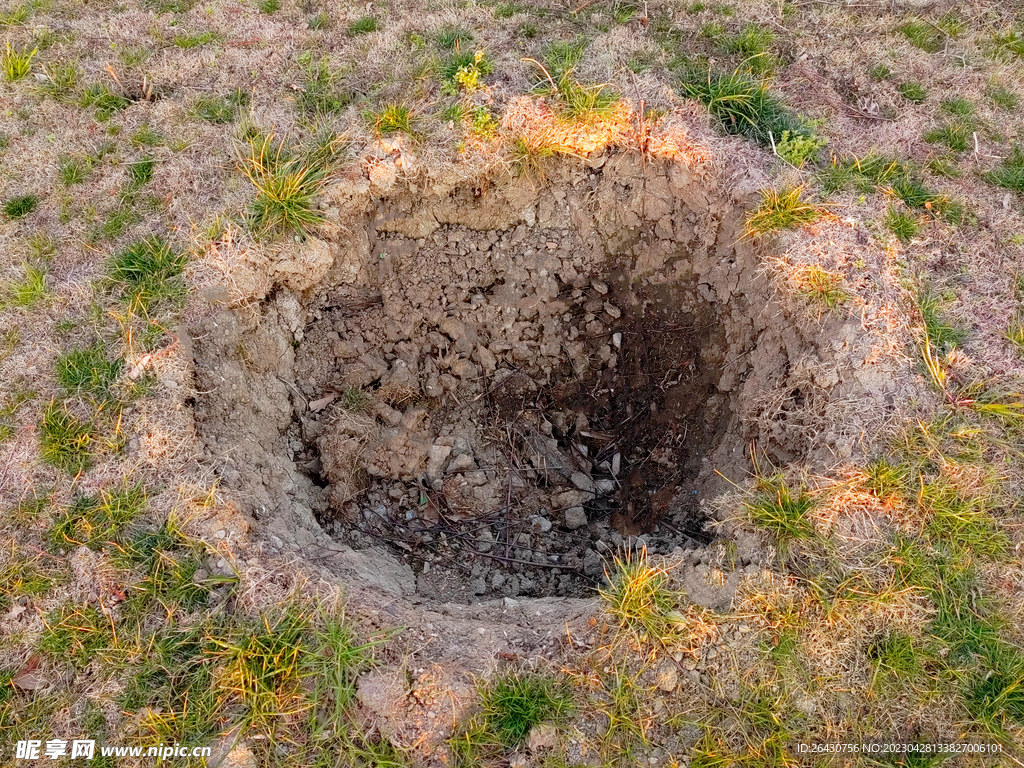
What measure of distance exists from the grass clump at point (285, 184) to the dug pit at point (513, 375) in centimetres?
13

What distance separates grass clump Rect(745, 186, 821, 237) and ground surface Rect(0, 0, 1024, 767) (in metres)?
0.02

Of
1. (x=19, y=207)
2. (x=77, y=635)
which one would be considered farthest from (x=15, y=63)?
(x=77, y=635)

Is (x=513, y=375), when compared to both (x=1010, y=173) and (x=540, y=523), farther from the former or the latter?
(x=1010, y=173)

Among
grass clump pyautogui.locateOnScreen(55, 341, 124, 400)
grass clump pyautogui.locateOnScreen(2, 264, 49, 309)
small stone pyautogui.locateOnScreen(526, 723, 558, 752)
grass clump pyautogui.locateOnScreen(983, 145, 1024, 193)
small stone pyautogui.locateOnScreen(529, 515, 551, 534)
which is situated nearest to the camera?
small stone pyautogui.locateOnScreen(526, 723, 558, 752)

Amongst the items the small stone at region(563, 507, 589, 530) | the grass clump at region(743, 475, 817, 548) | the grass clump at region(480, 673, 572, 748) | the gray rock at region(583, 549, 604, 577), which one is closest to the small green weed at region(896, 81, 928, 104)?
the grass clump at region(743, 475, 817, 548)

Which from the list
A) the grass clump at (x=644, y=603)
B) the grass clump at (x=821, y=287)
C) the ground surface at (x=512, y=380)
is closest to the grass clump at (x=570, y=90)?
the ground surface at (x=512, y=380)

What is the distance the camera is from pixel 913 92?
3900 millimetres

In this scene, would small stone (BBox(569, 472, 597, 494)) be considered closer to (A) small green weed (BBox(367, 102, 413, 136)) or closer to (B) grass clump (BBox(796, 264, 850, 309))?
(B) grass clump (BBox(796, 264, 850, 309))

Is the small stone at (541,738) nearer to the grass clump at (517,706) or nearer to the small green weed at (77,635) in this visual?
the grass clump at (517,706)

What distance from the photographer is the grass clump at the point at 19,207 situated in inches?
139

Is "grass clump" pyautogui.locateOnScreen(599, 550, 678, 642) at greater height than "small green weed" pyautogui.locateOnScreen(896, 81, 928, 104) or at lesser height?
lesser

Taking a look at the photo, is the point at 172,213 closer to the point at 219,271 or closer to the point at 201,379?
the point at 219,271

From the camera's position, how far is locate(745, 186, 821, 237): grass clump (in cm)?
320

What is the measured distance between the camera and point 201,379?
297cm
